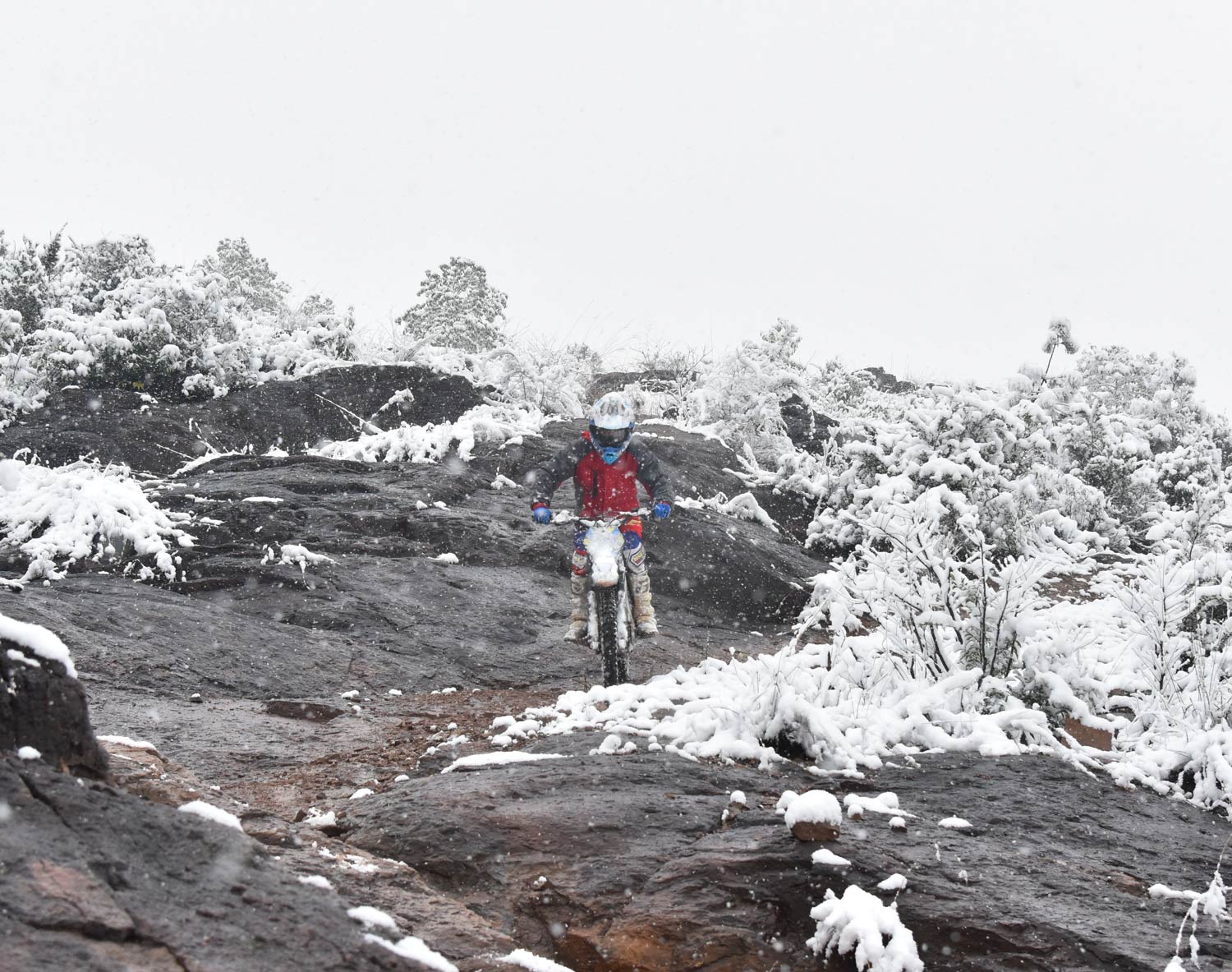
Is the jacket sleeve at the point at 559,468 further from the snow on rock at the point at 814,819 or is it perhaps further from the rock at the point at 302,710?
the snow on rock at the point at 814,819

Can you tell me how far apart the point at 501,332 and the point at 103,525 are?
19.5 meters

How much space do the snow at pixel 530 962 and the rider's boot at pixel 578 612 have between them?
479 cm

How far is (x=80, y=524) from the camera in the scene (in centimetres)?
832

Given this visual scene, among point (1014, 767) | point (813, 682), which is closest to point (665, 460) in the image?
point (813, 682)

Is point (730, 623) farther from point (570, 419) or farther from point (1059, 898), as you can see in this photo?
point (1059, 898)

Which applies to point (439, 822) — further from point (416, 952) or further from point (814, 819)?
point (814, 819)

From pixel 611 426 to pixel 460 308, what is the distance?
21.5m

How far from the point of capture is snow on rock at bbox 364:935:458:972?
7.17ft

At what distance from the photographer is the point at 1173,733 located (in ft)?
15.4

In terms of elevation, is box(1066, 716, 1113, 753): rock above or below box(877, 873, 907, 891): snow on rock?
below

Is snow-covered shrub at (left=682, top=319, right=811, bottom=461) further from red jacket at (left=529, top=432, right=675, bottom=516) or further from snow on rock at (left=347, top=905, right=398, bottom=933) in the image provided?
snow on rock at (left=347, top=905, right=398, bottom=933)

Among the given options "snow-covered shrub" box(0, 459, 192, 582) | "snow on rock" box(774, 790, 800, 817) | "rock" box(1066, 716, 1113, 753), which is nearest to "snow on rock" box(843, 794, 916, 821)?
"snow on rock" box(774, 790, 800, 817)

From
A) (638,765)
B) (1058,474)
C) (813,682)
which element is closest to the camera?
(638,765)

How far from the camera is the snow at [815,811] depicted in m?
3.00
